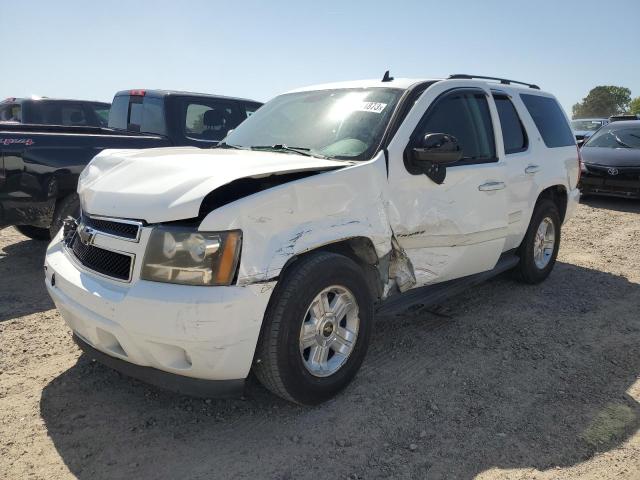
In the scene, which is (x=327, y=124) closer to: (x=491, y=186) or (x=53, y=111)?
(x=491, y=186)

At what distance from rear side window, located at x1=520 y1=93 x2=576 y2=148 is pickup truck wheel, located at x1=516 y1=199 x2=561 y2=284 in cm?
63

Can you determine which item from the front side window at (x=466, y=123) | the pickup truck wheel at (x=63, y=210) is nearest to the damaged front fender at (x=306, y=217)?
the front side window at (x=466, y=123)

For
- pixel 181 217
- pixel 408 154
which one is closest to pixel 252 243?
pixel 181 217

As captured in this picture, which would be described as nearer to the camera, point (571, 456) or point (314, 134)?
point (571, 456)

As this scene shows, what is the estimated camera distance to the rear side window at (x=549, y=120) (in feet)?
16.5

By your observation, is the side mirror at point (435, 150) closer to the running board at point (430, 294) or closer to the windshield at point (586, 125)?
the running board at point (430, 294)

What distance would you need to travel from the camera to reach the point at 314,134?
3.63 metres

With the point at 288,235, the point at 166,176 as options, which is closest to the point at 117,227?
the point at 166,176

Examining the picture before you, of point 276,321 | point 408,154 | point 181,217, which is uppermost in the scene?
point 408,154

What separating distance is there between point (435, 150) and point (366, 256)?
2.60ft

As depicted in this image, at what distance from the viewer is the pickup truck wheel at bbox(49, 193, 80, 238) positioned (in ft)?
16.8

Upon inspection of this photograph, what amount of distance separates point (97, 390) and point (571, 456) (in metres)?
2.66

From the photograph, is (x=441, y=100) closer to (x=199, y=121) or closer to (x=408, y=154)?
(x=408, y=154)

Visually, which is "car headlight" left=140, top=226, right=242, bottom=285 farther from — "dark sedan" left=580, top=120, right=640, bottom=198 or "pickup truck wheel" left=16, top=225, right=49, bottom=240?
"dark sedan" left=580, top=120, right=640, bottom=198
